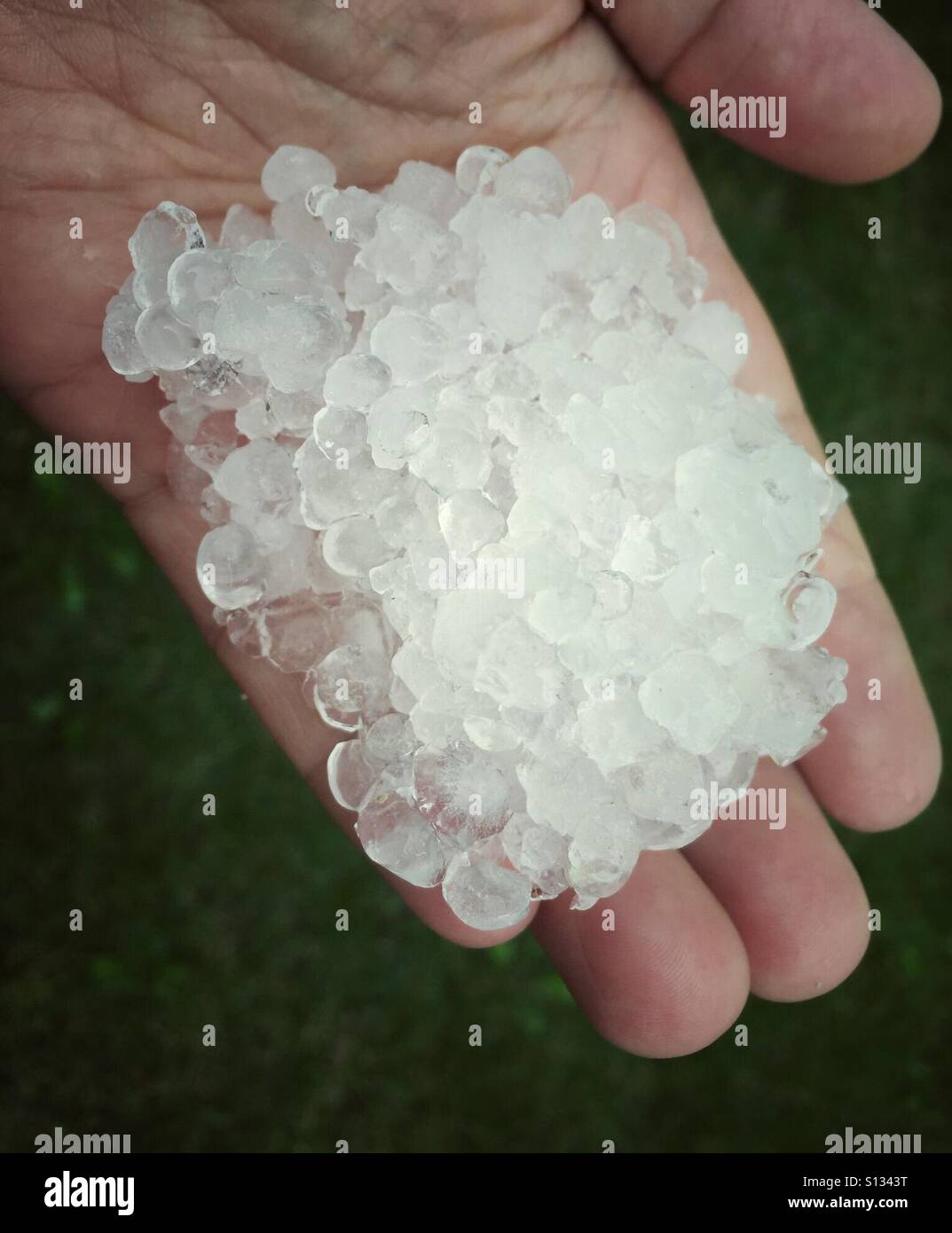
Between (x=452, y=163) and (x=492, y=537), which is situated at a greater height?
(x=452, y=163)

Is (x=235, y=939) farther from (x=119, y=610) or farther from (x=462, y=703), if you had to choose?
(x=462, y=703)

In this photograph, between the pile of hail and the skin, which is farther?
the skin

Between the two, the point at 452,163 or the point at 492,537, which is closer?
the point at 492,537

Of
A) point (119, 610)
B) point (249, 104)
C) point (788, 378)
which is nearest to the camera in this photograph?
point (249, 104)

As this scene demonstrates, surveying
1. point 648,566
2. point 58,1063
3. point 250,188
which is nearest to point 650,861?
point 648,566

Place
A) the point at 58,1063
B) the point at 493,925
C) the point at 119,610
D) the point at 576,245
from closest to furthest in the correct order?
the point at 493,925
the point at 576,245
the point at 58,1063
the point at 119,610
